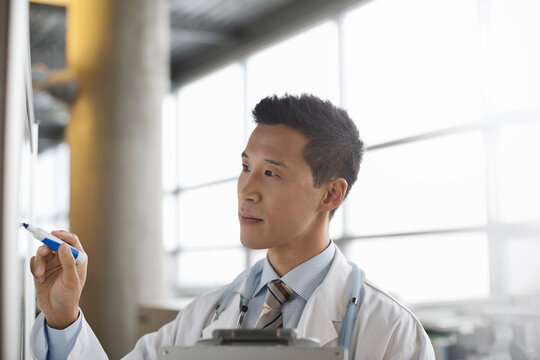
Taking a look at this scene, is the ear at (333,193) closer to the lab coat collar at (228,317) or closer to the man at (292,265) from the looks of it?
the man at (292,265)

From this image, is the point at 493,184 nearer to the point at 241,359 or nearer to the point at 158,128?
the point at 158,128

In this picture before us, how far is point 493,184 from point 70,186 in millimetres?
2981

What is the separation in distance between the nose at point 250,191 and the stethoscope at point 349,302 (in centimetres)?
26

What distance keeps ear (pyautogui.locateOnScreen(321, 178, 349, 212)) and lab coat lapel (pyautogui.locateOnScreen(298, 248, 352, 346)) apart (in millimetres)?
139

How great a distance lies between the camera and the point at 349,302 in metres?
1.38

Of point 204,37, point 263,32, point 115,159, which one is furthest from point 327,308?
point 204,37

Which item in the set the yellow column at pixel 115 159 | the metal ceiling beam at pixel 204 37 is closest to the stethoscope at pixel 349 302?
the yellow column at pixel 115 159

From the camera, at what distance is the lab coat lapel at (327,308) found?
1.35m

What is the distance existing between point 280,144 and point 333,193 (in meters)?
0.18

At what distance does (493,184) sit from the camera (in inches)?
187

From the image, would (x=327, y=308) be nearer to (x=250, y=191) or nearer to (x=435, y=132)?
(x=250, y=191)

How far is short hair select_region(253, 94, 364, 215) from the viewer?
4.71 ft

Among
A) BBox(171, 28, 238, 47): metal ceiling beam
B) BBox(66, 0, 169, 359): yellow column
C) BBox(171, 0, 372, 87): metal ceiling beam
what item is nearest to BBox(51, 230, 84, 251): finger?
BBox(66, 0, 169, 359): yellow column

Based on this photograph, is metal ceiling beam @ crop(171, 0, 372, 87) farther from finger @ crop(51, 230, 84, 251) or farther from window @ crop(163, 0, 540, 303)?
finger @ crop(51, 230, 84, 251)
